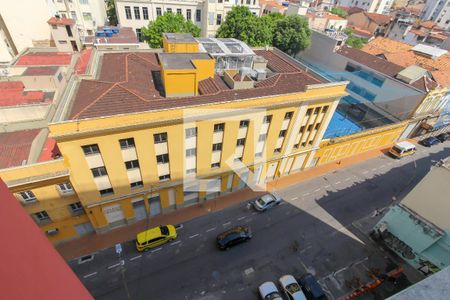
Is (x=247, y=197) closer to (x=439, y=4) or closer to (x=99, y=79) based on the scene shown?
(x=99, y=79)

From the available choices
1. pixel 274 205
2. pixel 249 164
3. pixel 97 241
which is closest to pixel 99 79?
pixel 97 241

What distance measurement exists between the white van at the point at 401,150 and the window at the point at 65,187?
166ft

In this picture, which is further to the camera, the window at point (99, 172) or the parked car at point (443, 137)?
the parked car at point (443, 137)

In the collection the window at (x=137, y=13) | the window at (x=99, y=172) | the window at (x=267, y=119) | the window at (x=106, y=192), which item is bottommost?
the window at (x=106, y=192)

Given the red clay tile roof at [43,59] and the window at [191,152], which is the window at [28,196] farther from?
the red clay tile roof at [43,59]

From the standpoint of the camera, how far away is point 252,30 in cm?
5338

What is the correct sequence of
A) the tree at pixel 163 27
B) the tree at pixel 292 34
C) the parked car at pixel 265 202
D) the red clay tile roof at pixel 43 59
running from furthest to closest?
the tree at pixel 292 34 → the tree at pixel 163 27 → the red clay tile roof at pixel 43 59 → the parked car at pixel 265 202

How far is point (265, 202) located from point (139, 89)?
20.5 metres

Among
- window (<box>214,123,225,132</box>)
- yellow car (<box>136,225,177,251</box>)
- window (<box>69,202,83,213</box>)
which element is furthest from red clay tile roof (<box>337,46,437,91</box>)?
window (<box>69,202,83,213</box>)

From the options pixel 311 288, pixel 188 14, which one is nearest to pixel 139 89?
pixel 311 288

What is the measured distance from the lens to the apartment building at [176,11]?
192 ft

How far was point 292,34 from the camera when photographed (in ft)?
189

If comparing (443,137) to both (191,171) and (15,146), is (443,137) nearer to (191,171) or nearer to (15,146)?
(191,171)

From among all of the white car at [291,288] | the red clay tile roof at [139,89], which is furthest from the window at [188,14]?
the white car at [291,288]
